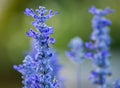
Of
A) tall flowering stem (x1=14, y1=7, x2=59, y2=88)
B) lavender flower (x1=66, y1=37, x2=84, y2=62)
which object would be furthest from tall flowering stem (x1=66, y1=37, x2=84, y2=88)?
tall flowering stem (x1=14, y1=7, x2=59, y2=88)

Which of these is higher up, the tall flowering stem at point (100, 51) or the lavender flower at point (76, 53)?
the lavender flower at point (76, 53)

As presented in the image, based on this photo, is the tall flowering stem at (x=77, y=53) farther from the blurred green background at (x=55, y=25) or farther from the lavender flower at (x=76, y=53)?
the blurred green background at (x=55, y=25)

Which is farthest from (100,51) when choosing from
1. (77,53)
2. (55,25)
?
(55,25)

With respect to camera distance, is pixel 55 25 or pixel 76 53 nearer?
pixel 76 53

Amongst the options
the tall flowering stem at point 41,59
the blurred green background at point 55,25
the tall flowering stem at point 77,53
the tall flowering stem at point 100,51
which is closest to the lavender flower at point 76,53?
the tall flowering stem at point 77,53

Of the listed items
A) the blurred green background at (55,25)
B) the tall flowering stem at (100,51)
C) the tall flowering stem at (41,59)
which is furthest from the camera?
the blurred green background at (55,25)

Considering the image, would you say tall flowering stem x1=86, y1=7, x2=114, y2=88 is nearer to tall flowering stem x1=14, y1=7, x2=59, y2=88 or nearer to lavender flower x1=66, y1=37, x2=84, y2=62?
lavender flower x1=66, y1=37, x2=84, y2=62

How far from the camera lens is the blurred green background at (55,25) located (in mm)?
15391

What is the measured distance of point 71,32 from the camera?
15758 millimetres

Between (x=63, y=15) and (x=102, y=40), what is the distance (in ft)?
38.6

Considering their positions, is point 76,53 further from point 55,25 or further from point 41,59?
point 55,25

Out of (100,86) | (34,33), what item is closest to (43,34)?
(34,33)

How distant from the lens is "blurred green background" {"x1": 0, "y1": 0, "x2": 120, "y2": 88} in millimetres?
15391

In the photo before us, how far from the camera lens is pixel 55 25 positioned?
15219mm
